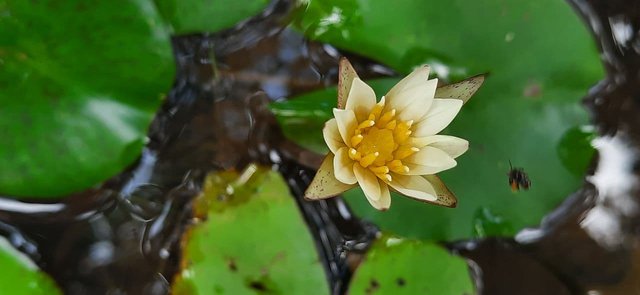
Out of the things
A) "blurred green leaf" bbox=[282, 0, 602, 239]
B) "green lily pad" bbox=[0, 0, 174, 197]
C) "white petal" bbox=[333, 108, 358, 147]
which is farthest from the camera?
"blurred green leaf" bbox=[282, 0, 602, 239]

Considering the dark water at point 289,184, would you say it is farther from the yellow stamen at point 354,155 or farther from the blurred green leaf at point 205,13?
the yellow stamen at point 354,155

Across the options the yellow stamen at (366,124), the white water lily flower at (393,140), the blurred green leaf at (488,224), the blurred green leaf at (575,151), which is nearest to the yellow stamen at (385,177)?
the white water lily flower at (393,140)

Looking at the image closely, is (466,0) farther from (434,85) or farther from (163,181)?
(163,181)

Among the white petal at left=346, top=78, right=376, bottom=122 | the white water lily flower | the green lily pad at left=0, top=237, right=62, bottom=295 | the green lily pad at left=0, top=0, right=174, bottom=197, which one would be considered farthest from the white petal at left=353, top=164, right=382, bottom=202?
the green lily pad at left=0, top=237, right=62, bottom=295

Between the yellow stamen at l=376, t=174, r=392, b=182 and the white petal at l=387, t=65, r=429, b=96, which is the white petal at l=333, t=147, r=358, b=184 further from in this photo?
the white petal at l=387, t=65, r=429, b=96

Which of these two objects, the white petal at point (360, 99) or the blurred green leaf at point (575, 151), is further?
the blurred green leaf at point (575, 151)

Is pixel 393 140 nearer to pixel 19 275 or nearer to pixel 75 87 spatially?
pixel 75 87
